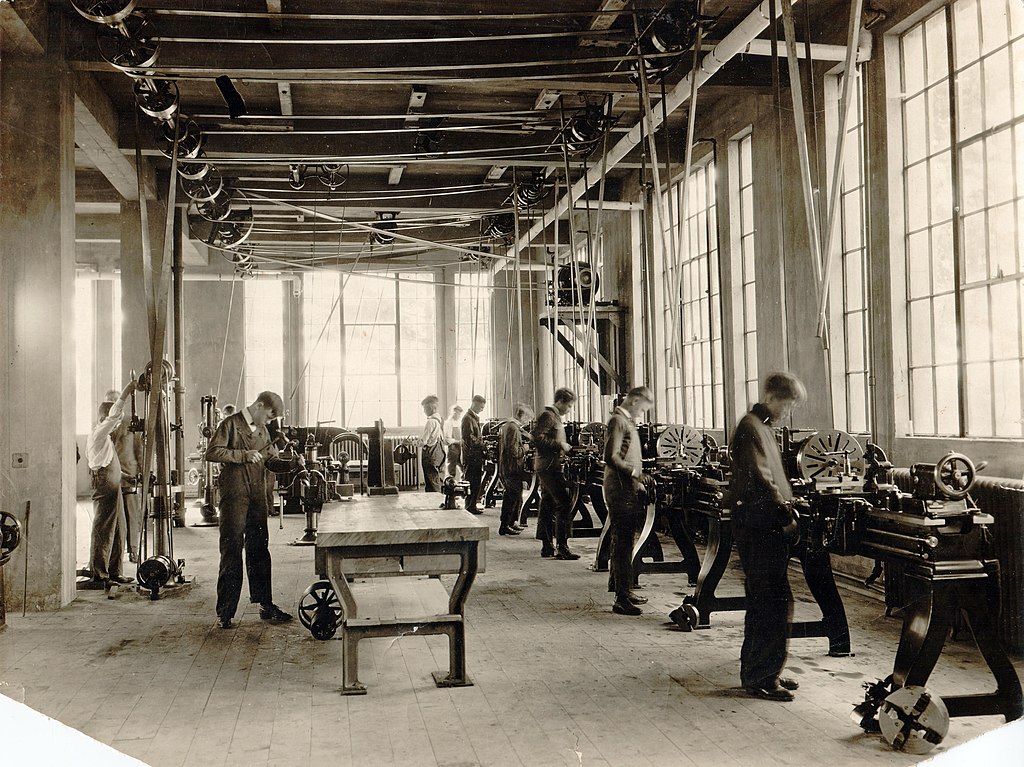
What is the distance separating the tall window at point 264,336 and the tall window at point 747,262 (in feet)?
30.4

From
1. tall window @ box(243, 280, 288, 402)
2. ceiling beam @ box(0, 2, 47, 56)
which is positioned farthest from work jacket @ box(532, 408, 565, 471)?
tall window @ box(243, 280, 288, 402)

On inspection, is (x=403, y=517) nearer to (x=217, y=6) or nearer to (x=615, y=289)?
(x=217, y=6)

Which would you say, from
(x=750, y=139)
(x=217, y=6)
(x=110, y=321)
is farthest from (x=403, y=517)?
(x=110, y=321)

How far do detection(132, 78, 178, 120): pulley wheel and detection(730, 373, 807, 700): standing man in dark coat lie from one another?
15.9 feet

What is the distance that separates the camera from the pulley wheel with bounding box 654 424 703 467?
6.45m

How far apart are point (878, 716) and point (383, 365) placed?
12.7 meters

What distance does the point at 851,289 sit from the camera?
253 inches

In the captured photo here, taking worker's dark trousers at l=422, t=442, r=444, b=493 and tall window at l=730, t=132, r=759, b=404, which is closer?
tall window at l=730, t=132, r=759, b=404

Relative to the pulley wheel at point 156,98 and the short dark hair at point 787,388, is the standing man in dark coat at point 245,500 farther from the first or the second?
the short dark hair at point 787,388

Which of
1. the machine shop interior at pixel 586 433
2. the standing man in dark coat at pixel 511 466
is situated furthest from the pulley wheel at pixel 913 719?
the standing man in dark coat at pixel 511 466

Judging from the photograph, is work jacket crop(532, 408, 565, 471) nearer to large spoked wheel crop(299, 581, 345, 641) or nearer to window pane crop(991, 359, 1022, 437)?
large spoked wheel crop(299, 581, 345, 641)

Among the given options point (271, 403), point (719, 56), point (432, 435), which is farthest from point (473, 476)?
point (719, 56)

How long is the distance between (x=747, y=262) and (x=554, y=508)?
2.89m

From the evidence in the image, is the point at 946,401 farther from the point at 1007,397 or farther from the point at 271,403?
the point at 271,403
